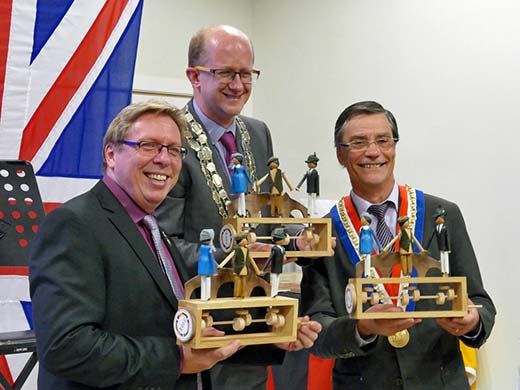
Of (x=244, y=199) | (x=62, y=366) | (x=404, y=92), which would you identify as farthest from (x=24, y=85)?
(x=404, y=92)

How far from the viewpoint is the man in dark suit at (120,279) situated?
4.72ft

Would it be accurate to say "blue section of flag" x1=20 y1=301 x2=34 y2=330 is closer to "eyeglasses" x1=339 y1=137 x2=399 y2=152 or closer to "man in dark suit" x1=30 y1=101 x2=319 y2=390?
"man in dark suit" x1=30 y1=101 x2=319 y2=390

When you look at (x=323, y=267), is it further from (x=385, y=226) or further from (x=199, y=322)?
(x=199, y=322)

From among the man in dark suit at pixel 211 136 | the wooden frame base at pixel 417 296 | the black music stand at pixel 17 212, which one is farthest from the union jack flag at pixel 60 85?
the wooden frame base at pixel 417 296

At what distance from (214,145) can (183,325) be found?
754 millimetres

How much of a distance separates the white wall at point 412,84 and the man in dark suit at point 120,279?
251cm

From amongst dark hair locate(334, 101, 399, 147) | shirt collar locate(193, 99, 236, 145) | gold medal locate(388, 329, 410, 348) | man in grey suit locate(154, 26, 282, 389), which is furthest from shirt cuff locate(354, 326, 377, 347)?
shirt collar locate(193, 99, 236, 145)

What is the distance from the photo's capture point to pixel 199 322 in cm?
145

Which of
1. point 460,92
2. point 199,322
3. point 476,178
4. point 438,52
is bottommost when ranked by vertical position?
point 199,322

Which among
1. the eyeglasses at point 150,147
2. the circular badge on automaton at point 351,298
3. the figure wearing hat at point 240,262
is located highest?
the eyeglasses at point 150,147

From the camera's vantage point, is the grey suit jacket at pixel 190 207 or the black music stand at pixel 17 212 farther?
the black music stand at pixel 17 212

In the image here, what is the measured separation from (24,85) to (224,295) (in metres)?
1.72

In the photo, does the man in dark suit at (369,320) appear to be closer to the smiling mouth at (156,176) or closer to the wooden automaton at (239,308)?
the wooden automaton at (239,308)

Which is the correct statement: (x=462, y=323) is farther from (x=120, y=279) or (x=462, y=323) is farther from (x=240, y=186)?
(x=120, y=279)
